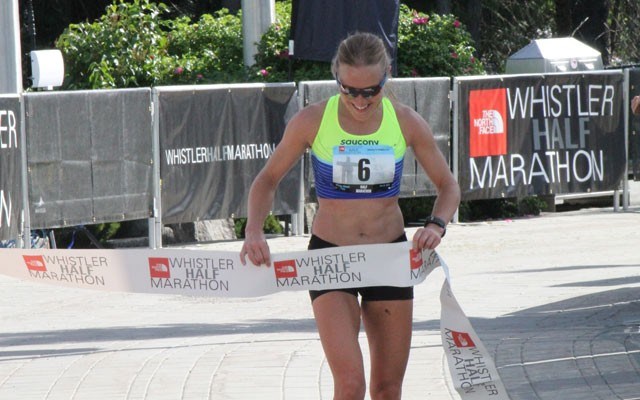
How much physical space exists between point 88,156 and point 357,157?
31.9 feet

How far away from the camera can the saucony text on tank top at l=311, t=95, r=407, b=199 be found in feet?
17.4

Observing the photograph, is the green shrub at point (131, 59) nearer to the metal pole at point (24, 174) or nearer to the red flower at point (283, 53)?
the red flower at point (283, 53)

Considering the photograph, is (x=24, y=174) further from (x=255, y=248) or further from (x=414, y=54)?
(x=255, y=248)

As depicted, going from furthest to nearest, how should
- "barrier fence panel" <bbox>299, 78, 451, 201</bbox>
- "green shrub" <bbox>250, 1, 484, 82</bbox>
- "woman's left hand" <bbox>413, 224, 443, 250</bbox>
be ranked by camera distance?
"green shrub" <bbox>250, 1, 484, 82</bbox>, "barrier fence panel" <bbox>299, 78, 451, 201</bbox>, "woman's left hand" <bbox>413, 224, 443, 250</bbox>

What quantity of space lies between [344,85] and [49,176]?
958 cm

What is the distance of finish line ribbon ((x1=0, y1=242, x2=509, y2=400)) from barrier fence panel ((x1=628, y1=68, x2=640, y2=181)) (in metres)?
13.8

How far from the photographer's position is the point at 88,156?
47.8 ft

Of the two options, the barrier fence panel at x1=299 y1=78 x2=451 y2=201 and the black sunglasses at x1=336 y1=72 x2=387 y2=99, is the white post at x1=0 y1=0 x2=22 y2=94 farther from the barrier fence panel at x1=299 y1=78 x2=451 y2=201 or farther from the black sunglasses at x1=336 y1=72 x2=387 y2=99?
the black sunglasses at x1=336 y1=72 x2=387 y2=99

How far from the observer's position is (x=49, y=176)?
1420 cm

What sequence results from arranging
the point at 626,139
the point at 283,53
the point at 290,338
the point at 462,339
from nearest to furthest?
the point at 462,339
the point at 290,338
the point at 626,139
the point at 283,53

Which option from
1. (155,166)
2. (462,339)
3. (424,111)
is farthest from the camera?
(424,111)

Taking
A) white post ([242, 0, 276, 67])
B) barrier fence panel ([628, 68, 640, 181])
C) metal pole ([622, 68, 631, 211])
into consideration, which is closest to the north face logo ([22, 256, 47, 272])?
white post ([242, 0, 276, 67])

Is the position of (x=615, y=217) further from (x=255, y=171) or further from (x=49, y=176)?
(x=49, y=176)

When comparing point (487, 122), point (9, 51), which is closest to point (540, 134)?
point (487, 122)
